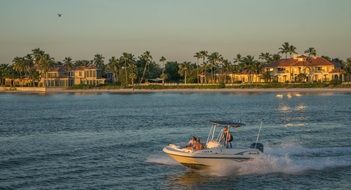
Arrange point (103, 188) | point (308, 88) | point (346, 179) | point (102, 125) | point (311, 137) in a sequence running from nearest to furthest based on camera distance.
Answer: point (103, 188)
point (346, 179)
point (311, 137)
point (102, 125)
point (308, 88)

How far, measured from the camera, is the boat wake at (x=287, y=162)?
94.1 feet

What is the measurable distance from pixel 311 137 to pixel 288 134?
288 cm

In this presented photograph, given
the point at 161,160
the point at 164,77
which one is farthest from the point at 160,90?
the point at 161,160

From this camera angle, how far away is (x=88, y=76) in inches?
7146

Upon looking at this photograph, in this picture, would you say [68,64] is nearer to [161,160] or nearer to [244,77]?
[244,77]

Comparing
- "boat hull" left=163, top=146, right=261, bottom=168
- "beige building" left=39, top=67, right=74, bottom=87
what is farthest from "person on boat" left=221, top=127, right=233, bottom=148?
"beige building" left=39, top=67, right=74, bottom=87

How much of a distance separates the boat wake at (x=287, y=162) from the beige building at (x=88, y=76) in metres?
147

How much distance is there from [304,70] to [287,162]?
123404mm

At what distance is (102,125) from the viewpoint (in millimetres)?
57219

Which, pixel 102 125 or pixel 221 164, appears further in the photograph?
pixel 102 125

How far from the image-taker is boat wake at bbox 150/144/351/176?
1129 inches

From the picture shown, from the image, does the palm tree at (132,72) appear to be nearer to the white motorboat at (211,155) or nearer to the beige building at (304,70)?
the beige building at (304,70)

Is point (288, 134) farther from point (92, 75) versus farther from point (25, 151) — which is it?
point (92, 75)

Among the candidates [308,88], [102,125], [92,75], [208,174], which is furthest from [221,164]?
[92,75]
